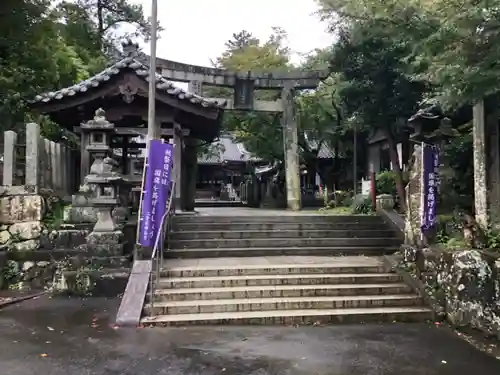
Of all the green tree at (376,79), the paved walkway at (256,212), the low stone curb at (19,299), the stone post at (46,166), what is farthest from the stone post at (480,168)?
the stone post at (46,166)

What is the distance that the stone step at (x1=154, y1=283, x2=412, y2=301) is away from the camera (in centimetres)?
827

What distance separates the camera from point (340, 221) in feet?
42.2

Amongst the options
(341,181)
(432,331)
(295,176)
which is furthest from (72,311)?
(341,181)

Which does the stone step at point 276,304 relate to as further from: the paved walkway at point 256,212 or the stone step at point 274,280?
the paved walkway at point 256,212

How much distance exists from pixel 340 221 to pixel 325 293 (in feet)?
15.1

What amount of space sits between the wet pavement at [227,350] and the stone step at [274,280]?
1.38 m

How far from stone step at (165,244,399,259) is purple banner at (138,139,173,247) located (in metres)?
1.38

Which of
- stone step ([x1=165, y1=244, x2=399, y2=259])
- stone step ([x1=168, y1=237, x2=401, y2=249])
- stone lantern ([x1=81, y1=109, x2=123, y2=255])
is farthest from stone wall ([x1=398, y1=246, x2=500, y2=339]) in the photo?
stone lantern ([x1=81, y1=109, x2=123, y2=255])

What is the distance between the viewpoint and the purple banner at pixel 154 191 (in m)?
9.23

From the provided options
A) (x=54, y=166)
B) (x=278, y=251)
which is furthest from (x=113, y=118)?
(x=278, y=251)

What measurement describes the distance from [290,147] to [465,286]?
12642mm

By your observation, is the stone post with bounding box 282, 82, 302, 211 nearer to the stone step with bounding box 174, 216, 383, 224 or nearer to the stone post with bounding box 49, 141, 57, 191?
the stone step with bounding box 174, 216, 383, 224

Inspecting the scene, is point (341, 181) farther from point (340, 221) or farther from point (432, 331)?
point (432, 331)

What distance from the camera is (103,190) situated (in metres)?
10.2
